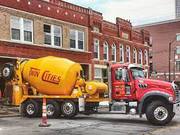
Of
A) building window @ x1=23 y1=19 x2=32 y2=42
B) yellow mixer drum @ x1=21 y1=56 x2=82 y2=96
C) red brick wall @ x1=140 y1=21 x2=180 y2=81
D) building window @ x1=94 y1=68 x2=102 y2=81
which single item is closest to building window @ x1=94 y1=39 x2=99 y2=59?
building window @ x1=94 y1=68 x2=102 y2=81

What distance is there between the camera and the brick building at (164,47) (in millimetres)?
93688

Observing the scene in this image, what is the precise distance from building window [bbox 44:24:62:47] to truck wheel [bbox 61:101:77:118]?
Answer: 12140mm

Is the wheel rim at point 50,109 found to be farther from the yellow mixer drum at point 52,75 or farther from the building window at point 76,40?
the building window at point 76,40

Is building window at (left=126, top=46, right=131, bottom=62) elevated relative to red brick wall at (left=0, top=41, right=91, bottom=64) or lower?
elevated

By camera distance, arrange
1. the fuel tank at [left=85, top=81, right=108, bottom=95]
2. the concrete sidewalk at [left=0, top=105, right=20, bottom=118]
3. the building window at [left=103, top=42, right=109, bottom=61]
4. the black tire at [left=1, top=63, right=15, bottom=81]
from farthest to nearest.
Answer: the building window at [left=103, top=42, right=109, bottom=61], the concrete sidewalk at [left=0, top=105, right=20, bottom=118], the black tire at [left=1, top=63, right=15, bottom=81], the fuel tank at [left=85, top=81, right=108, bottom=95]

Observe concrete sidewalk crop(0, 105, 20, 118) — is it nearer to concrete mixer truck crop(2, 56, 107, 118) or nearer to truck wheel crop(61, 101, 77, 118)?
concrete mixer truck crop(2, 56, 107, 118)

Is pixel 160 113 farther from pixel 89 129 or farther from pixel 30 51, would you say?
pixel 30 51

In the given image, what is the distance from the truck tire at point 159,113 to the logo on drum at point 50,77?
497 cm

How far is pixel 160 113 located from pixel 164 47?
82307 mm

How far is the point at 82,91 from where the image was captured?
21016 mm

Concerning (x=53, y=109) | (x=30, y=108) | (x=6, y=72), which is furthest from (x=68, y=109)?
(x=6, y=72)

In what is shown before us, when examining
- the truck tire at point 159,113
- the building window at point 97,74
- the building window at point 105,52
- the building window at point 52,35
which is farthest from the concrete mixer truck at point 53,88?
the building window at point 105,52

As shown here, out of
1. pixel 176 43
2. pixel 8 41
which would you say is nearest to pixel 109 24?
pixel 8 41

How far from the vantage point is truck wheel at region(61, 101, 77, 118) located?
2056 cm
